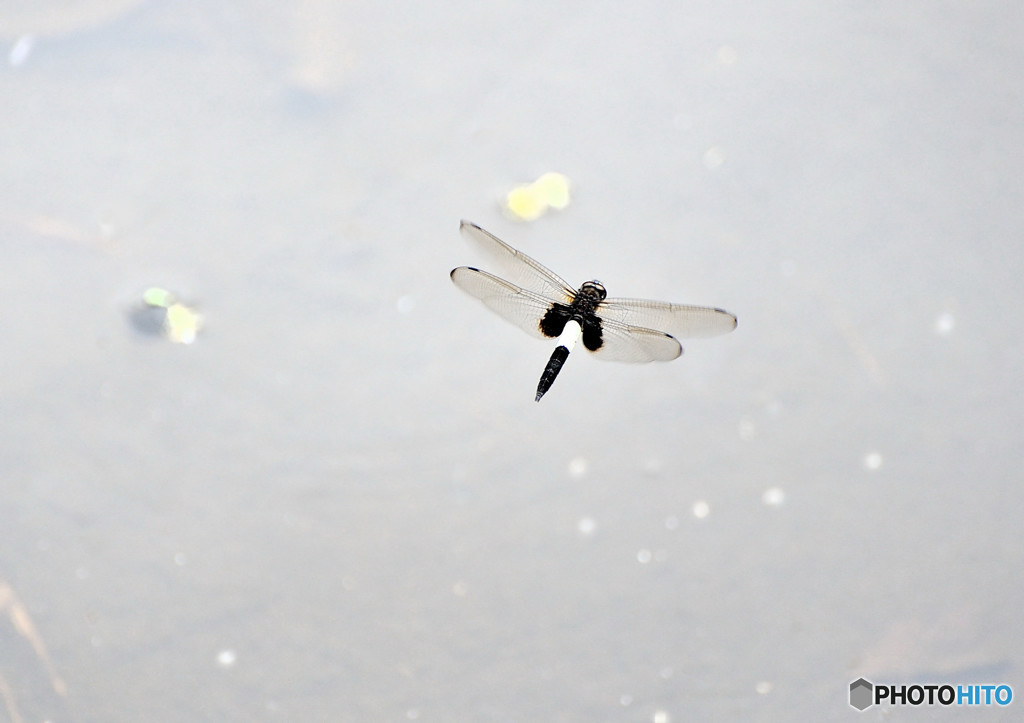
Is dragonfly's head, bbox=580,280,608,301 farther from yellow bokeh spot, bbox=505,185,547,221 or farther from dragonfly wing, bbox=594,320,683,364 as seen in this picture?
yellow bokeh spot, bbox=505,185,547,221

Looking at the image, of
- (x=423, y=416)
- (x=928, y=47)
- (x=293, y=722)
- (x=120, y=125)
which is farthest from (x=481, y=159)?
(x=293, y=722)

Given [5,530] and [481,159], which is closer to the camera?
[5,530]

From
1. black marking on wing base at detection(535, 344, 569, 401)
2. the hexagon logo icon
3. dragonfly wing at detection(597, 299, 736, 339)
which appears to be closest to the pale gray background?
the hexagon logo icon

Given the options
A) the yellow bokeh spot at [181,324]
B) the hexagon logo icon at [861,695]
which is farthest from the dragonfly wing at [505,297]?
the hexagon logo icon at [861,695]

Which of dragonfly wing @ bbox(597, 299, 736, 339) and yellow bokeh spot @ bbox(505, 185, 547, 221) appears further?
yellow bokeh spot @ bbox(505, 185, 547, 221)

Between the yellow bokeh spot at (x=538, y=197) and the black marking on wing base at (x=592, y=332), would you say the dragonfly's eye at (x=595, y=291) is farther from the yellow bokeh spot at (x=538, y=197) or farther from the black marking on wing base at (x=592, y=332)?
the yellow bokeh spot at (x=538, y=197)

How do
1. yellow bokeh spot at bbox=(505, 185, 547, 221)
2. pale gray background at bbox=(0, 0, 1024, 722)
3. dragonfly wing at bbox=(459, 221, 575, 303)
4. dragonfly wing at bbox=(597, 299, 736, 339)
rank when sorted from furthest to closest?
yellow bokeh spot at bbox=(505, 185, 547, 221) → pale gray background at bbox=(0, 0, 1024, 722) → dragonfly wing at bbox=(459, 221, 575, 303) → dragonfly wing at bbox=(597, 299, 736, 339)

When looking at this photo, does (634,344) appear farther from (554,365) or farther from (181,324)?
(181,324)

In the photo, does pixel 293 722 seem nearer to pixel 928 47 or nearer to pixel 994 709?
pixel 994 709
